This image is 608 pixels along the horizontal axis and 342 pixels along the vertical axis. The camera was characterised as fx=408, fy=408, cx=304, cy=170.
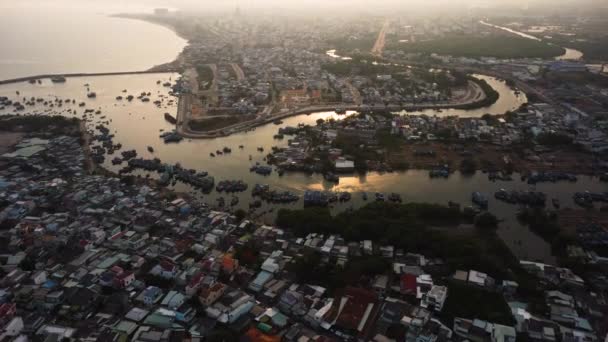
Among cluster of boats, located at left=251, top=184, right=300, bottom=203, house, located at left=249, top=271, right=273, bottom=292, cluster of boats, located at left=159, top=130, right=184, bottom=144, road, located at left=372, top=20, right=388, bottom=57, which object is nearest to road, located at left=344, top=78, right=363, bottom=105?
cluster of boats, located at left=159, top=130, right=184, bottom=144

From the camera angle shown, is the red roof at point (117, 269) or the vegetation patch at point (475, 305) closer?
the vegetation patch at point (475, 305)

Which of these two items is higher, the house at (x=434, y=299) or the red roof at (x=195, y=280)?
the house at (x=434, y=299)

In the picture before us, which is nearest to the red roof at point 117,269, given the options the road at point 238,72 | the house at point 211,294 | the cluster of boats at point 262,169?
the house at point 211,294

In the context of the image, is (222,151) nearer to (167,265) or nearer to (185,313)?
(167,265)

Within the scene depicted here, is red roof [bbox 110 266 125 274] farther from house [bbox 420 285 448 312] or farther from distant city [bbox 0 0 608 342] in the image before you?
house [bbox 420 285 448 312]

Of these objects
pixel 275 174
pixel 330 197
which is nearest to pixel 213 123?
pixel 275 174

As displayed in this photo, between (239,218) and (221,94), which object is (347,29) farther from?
(239,218)

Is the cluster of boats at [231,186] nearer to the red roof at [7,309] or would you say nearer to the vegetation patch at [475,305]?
the red roof at [7,309]
